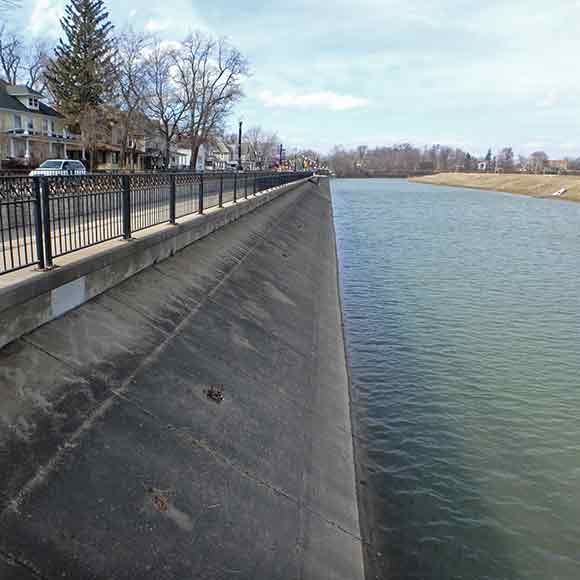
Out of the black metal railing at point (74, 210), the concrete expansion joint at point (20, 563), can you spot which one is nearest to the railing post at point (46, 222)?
the black metal railing at point (74, 210)

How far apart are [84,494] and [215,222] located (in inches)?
512

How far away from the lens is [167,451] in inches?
235

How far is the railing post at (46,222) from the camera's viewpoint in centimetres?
678

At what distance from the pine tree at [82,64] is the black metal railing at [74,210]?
54049 millimetres

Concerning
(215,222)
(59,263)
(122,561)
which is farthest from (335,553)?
(215,222)

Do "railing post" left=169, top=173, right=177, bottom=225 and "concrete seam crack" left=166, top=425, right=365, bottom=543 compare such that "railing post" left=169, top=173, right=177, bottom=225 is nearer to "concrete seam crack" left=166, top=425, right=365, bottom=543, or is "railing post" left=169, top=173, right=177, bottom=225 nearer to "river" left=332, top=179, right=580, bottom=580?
"river" left=332, top=179, right=580, bottom=580

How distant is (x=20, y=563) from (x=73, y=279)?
4.18 meters

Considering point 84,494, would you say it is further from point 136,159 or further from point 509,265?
point 136,159

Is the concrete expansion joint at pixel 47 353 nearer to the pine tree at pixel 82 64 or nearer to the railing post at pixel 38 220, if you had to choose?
the railing post at pixel 38 220

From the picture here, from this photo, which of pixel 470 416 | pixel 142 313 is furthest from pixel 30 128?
pixel 470 416

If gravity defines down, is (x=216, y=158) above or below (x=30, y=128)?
below

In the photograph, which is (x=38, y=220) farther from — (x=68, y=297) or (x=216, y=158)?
(x=216, y=158)

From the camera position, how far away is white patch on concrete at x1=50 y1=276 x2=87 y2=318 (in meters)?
6.93

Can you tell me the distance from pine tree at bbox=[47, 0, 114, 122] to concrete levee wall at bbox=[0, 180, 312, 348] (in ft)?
181
